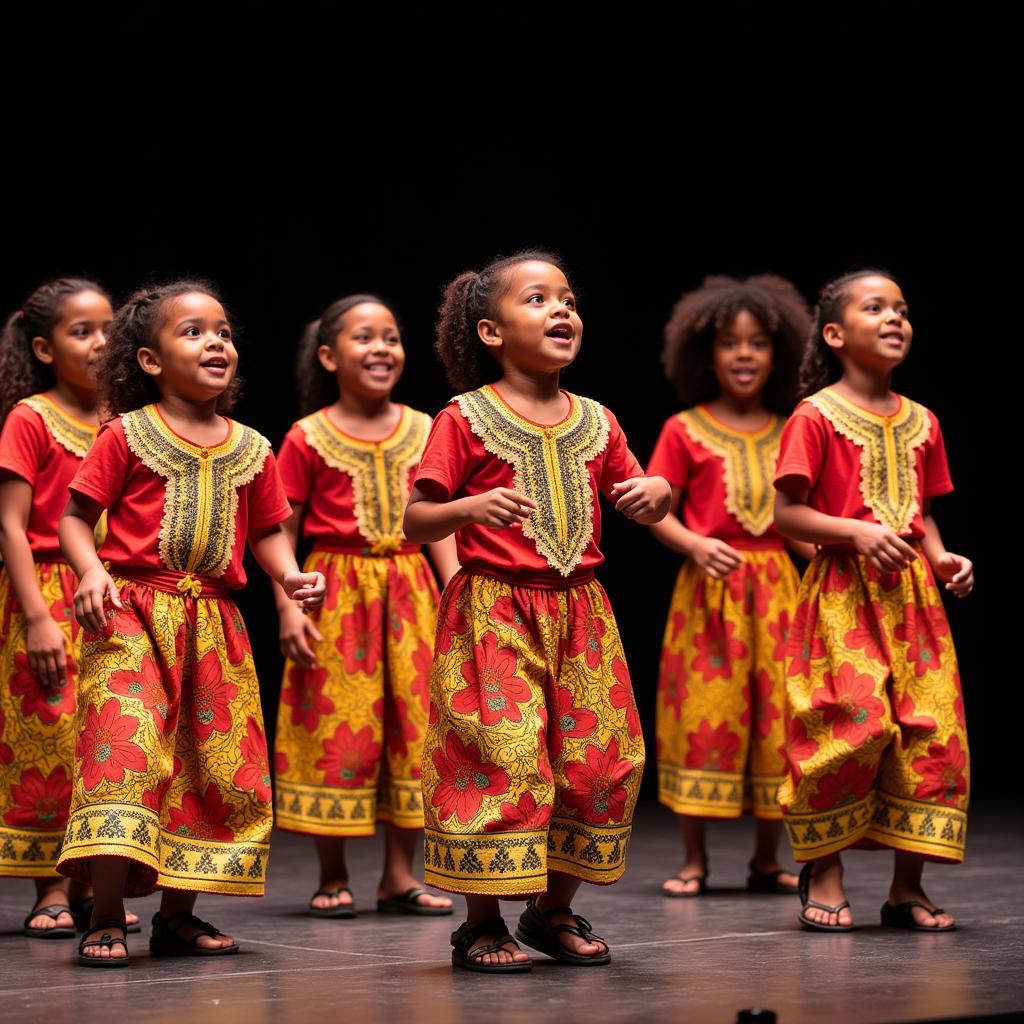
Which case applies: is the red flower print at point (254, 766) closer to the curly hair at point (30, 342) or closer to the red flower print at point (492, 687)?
the red flower print at point (492, 687)

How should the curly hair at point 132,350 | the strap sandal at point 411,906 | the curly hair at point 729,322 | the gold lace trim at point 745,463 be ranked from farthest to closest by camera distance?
the curly hair at point 729,322, the gold lace trim at point 745,463, the strap sandal at point 411,906, the curly hair at point 132,350

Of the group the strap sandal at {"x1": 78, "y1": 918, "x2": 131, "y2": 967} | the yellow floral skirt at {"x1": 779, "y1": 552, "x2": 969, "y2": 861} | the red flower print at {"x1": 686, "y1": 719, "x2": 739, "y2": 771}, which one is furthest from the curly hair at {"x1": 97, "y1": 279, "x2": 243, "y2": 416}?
the red flower print at {"x1": 686, "y1": 719, "x2": 739, "y2": 771}

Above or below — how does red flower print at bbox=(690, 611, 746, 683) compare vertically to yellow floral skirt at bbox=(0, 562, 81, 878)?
above

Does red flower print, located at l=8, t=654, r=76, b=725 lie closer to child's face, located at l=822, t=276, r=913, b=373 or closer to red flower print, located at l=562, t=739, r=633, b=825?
red flower print, located at l=562, t=739, r=633, b=825

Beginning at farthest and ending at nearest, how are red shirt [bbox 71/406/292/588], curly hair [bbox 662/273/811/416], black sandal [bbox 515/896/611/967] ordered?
curly hair [bbox 662/273/811/416], red shirt [bbox 71/406/292/588], black sandal [bbox 515/896/611/967]

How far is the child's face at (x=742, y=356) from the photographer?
5.26 meters

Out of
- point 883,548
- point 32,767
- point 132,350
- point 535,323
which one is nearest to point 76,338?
point 132,350

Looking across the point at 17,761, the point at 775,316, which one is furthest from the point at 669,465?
the point at 17,761

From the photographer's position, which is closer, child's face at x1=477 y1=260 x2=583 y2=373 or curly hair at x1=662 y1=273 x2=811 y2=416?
child's face at x1=477 y1=260 x2=583 y2=373

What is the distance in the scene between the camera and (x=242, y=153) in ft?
22.1

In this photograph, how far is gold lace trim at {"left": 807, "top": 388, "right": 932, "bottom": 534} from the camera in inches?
168

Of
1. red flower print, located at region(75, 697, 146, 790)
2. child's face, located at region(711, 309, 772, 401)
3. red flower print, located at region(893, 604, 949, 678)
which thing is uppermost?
child's face, located at region(711, 309, 772, 401)

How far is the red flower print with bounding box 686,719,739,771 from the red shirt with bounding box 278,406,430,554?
0.97 metres

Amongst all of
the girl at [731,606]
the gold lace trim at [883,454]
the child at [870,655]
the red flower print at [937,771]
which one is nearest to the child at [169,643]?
the child at [870,655]
